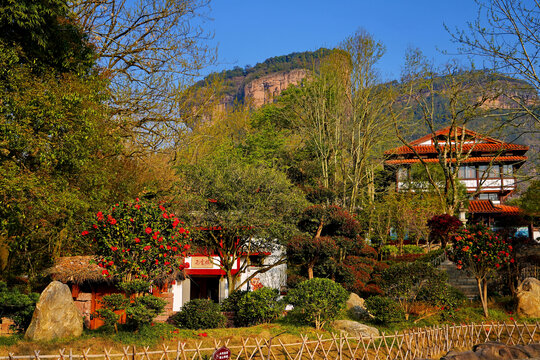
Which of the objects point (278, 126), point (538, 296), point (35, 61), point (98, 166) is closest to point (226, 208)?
point (98, 166)

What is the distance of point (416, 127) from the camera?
30.5 metres

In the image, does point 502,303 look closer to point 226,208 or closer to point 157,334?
point 226,208

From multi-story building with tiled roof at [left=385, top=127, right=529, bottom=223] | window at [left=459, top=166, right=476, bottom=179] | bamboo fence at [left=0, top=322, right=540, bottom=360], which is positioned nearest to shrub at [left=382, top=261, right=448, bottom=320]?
bamboo fence at [left=0, top=322, right=540, bottom=360]

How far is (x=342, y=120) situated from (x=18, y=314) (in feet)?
68.7

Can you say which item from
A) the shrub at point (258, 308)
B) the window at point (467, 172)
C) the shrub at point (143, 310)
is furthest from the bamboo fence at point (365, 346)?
the window at point (467, 172)

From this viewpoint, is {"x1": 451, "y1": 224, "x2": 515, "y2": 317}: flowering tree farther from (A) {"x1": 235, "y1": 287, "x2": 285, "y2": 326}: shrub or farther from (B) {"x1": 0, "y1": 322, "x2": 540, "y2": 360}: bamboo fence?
(A) {"x1": 235, "y1": 287, "x2": 285, "y2": 326}: shrub

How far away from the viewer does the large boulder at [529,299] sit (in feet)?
56.7

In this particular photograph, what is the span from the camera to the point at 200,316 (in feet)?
51.0

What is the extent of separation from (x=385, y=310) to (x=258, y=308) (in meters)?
4.11

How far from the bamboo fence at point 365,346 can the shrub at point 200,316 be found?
95.6 inches

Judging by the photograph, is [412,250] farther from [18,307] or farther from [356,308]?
[18,307]

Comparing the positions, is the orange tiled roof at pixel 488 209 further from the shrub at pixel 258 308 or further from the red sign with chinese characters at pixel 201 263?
the shrub at pixel 258 308

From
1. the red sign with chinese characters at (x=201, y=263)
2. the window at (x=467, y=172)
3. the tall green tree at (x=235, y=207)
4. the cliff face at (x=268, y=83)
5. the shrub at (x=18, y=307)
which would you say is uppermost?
the cliff face at (x=268, y=83)

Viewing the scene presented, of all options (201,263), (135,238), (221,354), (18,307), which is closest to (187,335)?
(135,238)
